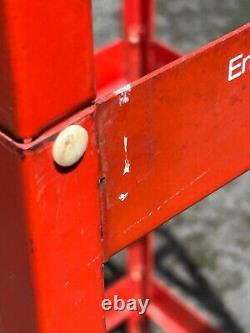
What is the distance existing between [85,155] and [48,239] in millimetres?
72

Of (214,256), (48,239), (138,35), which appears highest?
(48,239)

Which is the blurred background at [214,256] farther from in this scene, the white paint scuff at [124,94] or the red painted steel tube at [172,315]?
the white paint scuff at [124,94]

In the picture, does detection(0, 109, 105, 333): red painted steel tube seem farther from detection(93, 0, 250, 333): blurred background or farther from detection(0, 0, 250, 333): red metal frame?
detection(93, 0, 250, 333): blurred background

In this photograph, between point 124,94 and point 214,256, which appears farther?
point 214,256

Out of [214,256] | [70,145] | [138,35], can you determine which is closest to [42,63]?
[70,145]

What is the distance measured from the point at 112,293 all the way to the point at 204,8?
4.85 feet

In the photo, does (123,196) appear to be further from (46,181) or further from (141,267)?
(141,267)

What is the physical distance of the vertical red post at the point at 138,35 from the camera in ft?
4.82

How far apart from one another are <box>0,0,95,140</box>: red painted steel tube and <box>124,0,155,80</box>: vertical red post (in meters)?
0.91

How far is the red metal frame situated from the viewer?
1.77 ft

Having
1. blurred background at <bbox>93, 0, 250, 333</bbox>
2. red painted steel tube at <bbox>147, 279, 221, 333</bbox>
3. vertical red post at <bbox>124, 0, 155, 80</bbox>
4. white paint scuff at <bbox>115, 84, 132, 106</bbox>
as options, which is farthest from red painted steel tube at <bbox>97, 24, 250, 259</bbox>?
blurred background at <bbox>93, 0, 250, 333</bbox>

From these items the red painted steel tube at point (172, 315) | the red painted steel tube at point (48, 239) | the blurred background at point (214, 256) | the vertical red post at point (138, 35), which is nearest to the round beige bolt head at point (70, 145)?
the red painted steel tube at point (48, 239)

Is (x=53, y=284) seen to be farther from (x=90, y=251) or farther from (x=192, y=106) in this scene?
Answer: (x=192, y=106)

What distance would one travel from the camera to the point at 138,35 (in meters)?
1.48
